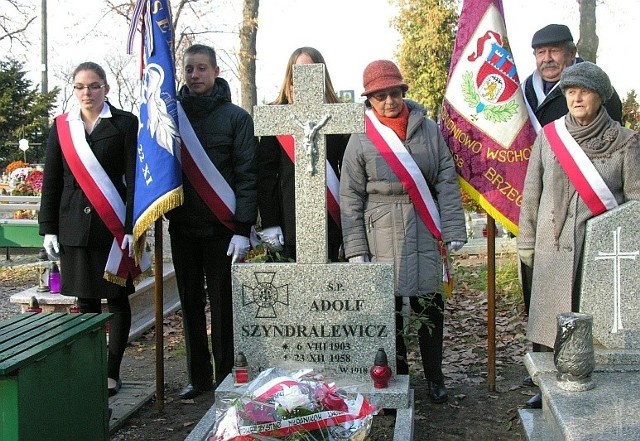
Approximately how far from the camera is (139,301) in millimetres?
7008

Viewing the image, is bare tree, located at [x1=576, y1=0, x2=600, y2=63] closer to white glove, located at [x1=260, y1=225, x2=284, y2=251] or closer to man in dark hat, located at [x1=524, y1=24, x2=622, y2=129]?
man in dark hat, located at [x1=524, y1=24, x2=622, y2=129]

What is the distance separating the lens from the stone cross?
4.23 meters

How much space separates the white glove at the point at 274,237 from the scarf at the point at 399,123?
2.96ft

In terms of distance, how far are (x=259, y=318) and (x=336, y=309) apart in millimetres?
433

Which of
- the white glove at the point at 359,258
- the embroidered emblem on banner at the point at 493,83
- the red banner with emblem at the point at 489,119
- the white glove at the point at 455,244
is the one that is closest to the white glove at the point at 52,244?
the white glove at the point at 359,258

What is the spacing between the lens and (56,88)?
3044cm

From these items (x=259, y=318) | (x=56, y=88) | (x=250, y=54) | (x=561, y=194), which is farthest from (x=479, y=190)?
(x=56, y=88)

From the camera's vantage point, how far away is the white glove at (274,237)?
15.3ft

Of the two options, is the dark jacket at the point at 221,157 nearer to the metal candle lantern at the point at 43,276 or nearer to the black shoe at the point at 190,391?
the black shoe at the point at 190,391

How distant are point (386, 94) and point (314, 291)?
1.19 metres

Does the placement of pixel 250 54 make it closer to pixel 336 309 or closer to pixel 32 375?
pixel 336 309

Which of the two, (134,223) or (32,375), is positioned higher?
(134,223)

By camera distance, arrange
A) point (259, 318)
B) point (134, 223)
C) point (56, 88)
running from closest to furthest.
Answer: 1. point (259, 318)
2. point (134, 223)
3. point (56, 88)

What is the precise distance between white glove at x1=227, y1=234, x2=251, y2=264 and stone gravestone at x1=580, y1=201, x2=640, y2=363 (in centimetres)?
192
